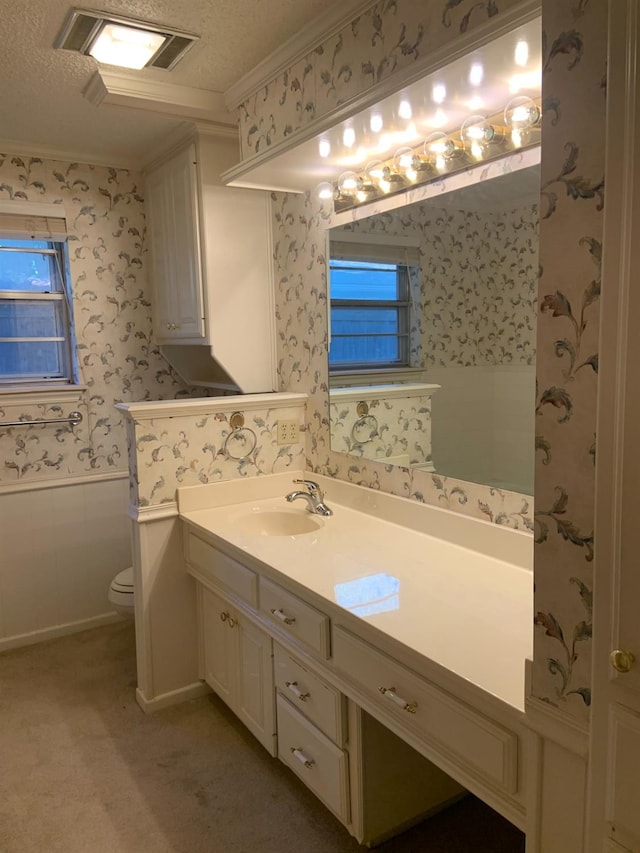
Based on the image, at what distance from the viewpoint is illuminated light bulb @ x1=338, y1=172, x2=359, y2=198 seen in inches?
Result: 88.4

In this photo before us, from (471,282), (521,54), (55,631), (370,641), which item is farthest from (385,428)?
(55,631)

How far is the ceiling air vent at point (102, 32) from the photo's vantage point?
1813mm

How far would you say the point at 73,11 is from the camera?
1.77 metres

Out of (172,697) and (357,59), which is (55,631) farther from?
(357,59)

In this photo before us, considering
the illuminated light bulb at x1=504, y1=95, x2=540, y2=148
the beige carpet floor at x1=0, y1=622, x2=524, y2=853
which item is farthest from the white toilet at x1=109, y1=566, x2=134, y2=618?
the illuminated light bulb at x1=504, y1=95, x2=540, y2=148

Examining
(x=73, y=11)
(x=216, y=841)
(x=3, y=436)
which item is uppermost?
(x=73, y=11)

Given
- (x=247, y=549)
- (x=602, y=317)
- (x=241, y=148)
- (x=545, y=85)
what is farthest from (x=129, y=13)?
(x=602, y=317)

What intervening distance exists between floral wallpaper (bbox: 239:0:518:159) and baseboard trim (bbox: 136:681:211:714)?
207 cm

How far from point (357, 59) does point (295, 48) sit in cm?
32

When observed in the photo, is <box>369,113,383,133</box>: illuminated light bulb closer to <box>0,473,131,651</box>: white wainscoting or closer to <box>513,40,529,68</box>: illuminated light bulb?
<box>513,40,529,68</box>: illuminated light bulb

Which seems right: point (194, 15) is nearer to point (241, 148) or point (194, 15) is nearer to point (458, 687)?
point (241, 148)

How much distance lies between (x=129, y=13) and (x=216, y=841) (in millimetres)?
2362

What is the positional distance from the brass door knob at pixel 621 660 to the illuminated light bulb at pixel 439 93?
1298mm

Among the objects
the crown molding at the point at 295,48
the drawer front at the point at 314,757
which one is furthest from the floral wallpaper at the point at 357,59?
the drawer front at the point at 314,757
